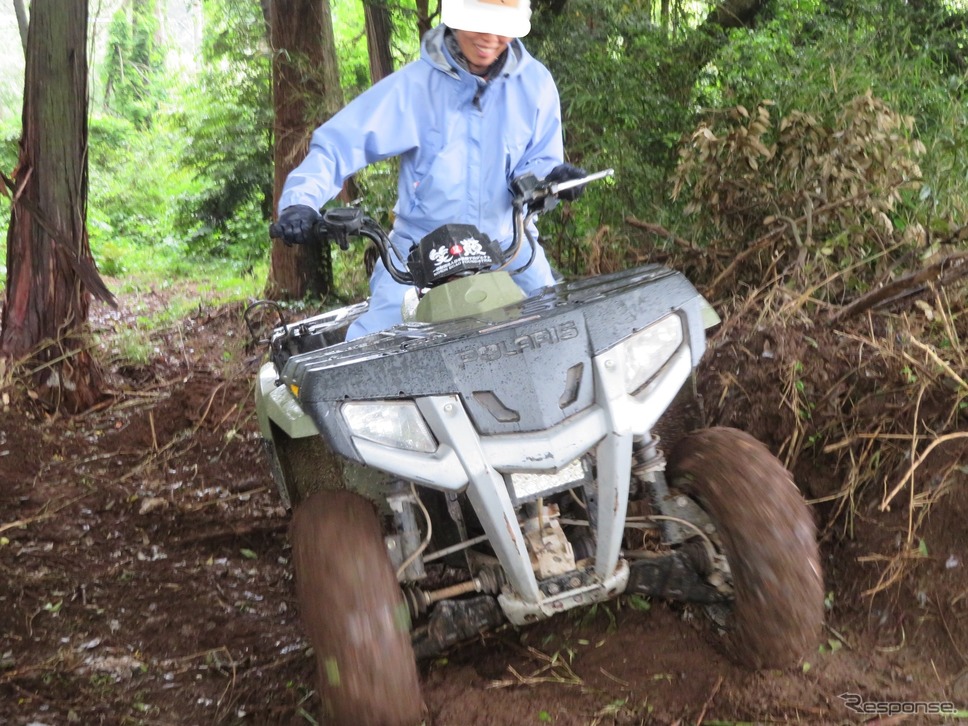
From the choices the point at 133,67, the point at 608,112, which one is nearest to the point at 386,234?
the point at 608,112

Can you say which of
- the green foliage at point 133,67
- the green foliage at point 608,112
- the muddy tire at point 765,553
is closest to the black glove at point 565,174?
the muddy tire at point 765,553

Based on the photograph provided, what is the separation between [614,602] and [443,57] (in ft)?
6.67

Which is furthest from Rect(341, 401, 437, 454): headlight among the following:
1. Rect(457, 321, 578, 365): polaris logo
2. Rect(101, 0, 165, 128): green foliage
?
Rect(101, 0, 165, 128): green foliage

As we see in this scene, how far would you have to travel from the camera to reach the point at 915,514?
2.88 m

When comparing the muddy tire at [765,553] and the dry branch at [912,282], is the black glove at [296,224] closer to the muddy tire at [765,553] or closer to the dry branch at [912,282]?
the muddy tire at [765,553]

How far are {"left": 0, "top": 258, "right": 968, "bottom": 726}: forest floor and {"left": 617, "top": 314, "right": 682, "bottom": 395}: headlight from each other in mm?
910

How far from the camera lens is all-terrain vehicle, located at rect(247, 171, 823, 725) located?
82.0 inches

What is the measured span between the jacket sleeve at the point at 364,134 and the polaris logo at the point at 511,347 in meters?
1.13

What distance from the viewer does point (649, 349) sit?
7.56 ft

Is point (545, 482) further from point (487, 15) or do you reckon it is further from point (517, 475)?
point (487, 15)

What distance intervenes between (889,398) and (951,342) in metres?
0.30

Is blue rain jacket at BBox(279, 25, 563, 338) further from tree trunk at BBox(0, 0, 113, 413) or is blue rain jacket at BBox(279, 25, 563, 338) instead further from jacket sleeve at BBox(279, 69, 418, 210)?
tree trunk at BBox(0, 0, 113, 413)

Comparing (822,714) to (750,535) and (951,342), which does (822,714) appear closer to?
(750,535)

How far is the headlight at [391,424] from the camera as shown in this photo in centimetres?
209
